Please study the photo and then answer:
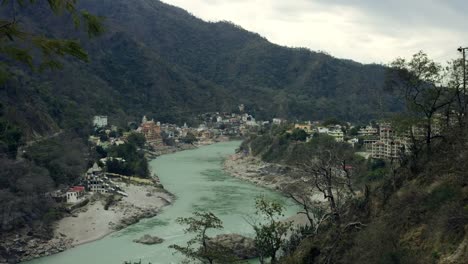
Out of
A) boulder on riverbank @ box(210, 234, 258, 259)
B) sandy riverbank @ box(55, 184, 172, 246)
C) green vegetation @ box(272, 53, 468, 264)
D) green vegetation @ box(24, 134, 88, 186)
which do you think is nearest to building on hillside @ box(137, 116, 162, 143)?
green vegetation @ box(24, 134, 88, 186)

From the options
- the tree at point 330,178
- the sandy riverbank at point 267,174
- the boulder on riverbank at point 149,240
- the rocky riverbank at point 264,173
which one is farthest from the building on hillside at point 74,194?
the tree at point 330,178

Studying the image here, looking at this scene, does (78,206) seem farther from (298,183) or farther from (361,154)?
(361,154)

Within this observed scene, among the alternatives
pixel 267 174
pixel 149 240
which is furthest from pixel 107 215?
pixel 267 174

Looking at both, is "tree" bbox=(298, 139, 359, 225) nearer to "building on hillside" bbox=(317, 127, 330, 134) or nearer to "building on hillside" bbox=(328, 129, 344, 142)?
"building on hillside" bbox=(328, 129, 344, 142)

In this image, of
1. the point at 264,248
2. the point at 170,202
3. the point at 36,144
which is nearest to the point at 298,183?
the point at 170,202

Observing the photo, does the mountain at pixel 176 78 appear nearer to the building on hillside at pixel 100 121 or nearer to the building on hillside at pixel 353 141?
the building on hillside at pixel 100 121

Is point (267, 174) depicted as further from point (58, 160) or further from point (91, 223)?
point (91, 223)
